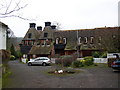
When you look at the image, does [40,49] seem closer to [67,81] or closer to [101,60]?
[101,60]

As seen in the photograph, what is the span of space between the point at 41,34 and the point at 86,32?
11141 millimetres

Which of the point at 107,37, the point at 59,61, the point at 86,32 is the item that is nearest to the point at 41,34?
the point at 86,32

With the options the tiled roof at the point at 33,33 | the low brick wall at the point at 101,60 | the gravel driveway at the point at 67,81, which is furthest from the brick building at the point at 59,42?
the gravel driveway at the point at 67,81

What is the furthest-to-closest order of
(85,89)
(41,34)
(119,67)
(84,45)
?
(41,34) < (84,45) < (119,67) < (85,89)

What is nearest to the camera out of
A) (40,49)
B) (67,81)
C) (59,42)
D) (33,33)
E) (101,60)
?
(67,81)

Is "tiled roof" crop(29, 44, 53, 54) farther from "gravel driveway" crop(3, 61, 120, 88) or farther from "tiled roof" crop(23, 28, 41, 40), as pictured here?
"gravel driveway" crop(3, 61, 120, 88)

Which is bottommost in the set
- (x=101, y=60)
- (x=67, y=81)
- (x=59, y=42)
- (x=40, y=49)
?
(x=67, y=81)

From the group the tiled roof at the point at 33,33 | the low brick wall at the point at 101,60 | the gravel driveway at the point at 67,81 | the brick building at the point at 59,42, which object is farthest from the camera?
the tiled roof at the point at 33,33

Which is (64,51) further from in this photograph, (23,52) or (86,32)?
(23,52)

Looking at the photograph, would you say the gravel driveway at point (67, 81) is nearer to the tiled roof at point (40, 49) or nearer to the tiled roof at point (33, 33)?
the tiled roof at point (40, 49)

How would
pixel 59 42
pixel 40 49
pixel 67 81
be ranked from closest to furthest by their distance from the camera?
pixel 67 81 → pixel 40 49 → pixel 59 42

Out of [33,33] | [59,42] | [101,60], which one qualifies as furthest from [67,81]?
[33,33]

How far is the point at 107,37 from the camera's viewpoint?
2831cm

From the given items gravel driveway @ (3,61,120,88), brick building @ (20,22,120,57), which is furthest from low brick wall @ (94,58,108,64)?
gravel driveway @ (3,61,120,88)
